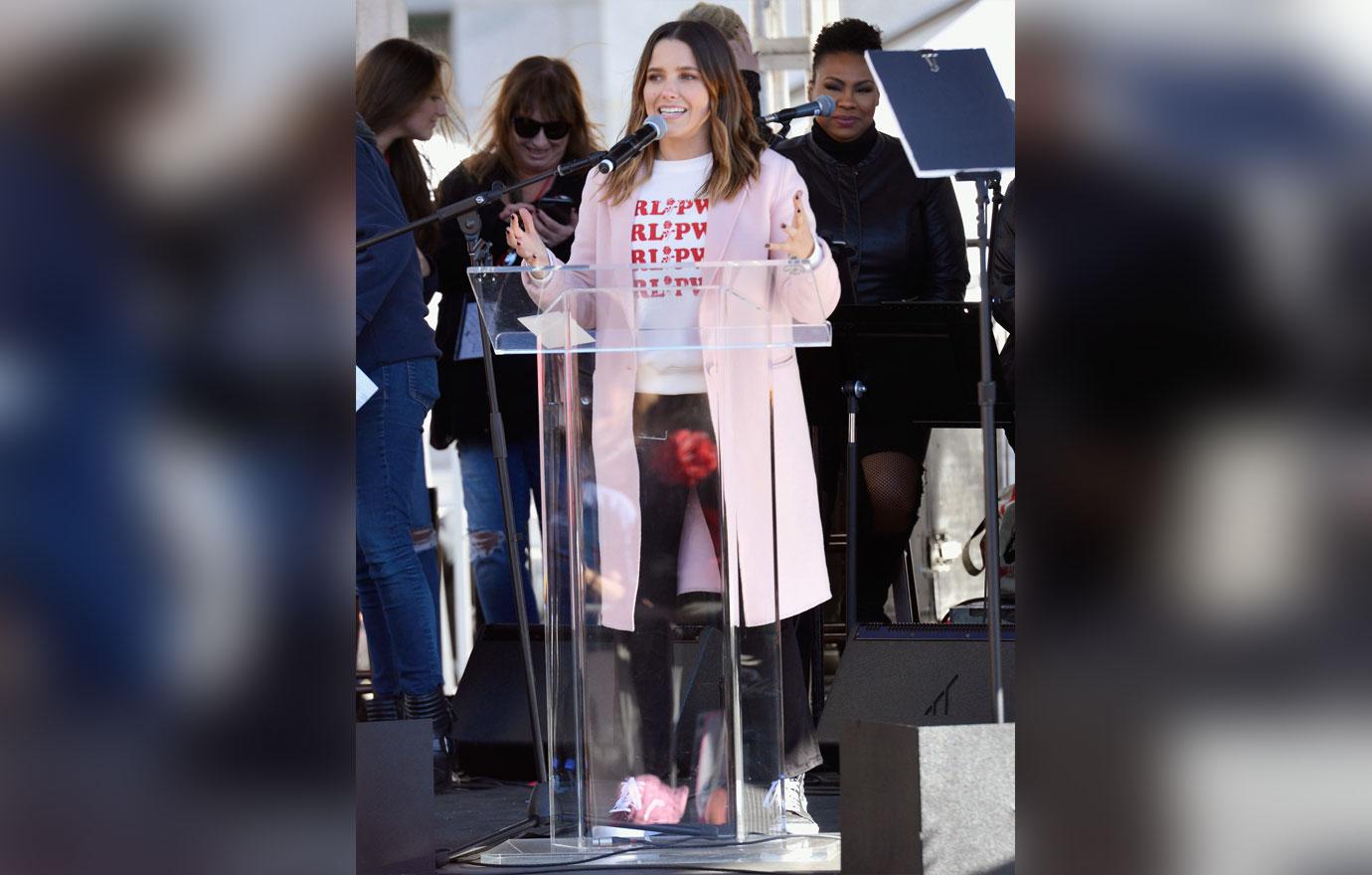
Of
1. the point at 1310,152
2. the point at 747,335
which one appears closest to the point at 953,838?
the point at 747,335

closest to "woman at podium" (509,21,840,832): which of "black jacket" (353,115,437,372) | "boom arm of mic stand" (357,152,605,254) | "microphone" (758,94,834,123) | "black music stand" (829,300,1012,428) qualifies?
"boom arm of mic stand" (357,152,605,254)

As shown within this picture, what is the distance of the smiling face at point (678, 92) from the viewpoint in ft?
10.2

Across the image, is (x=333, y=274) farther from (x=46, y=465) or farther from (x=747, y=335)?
(x=747, y=335)

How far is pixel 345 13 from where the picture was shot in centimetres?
110

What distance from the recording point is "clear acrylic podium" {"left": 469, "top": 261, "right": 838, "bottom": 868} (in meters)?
2.71

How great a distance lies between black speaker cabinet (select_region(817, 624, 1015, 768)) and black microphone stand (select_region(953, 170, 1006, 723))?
18.8 inches

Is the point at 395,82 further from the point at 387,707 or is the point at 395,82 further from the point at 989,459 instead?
the point at 989,459

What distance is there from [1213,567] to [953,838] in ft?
4.04

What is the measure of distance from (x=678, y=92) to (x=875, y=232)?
1.50m

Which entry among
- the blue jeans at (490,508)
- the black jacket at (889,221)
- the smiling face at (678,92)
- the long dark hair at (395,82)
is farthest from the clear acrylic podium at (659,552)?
the black jacket at (889,221)

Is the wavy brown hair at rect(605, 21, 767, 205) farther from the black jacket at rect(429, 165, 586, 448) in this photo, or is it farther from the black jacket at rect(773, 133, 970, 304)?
the black jacket at rect(773, 133, 970, 304)

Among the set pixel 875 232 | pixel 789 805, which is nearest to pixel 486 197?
pixel 789 805

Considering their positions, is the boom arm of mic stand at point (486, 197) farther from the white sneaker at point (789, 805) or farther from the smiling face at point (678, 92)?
the white sneaker at point (789, 805)

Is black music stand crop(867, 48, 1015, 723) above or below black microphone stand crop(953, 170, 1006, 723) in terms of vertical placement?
above
